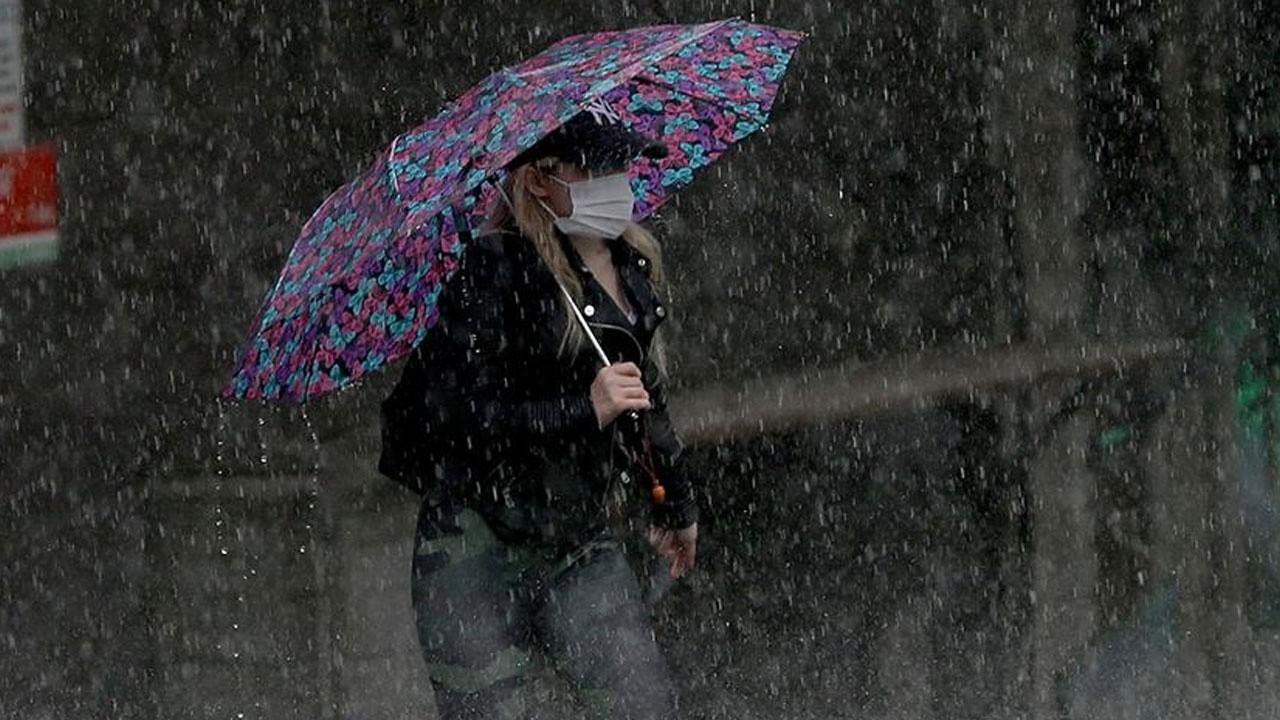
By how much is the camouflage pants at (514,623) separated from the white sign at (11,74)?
2.93 metres

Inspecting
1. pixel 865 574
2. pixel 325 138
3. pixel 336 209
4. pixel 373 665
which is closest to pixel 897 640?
pixel 865 574

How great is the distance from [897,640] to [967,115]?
1557 millimetres

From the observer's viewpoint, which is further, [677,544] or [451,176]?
[677,544]

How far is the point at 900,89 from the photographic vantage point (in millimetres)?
6629

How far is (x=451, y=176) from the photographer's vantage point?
412cm

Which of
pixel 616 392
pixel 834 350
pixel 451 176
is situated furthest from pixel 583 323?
pixel 834 350

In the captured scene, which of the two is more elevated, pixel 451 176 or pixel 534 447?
pixel 451 176

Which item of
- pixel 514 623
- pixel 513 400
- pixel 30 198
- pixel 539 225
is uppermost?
pixel 539 225

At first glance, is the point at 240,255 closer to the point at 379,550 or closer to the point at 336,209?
the point at 379,550

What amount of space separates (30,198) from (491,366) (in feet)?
9.93

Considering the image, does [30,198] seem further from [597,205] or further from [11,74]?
[597,205]

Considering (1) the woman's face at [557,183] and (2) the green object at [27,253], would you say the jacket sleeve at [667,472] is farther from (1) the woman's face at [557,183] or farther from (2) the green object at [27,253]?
(2) the green object at [27,253]

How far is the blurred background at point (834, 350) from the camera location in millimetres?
6582

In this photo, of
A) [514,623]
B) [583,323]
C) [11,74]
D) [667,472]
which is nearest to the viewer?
[583,323]
